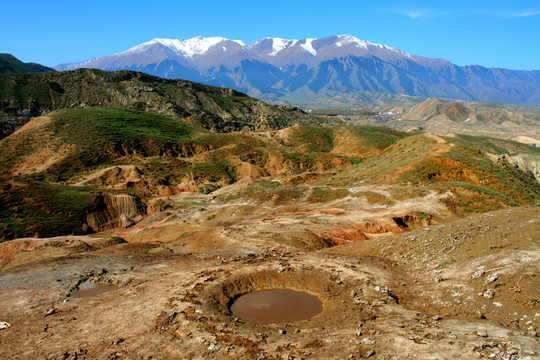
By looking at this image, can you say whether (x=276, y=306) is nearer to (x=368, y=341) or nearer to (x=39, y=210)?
(x=368, y=341)

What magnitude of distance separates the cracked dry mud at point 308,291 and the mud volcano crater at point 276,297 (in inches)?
3.2

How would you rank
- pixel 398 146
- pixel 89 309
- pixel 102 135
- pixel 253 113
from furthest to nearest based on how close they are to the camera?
pixel 253 113 → pixel 102 135 → pixel 398 146 → pixel 89 309

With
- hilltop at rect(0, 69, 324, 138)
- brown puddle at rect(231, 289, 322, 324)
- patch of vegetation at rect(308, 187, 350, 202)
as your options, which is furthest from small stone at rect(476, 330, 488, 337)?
hilltop at rect(0, 69, 324, 138)

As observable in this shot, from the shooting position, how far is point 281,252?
2044cm

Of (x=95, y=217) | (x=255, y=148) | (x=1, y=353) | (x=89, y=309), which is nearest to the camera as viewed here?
(x=1, y=353)

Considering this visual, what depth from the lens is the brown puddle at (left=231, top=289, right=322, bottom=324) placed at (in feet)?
43.5

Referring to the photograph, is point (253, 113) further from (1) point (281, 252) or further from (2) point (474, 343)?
(2) point (474, 343)

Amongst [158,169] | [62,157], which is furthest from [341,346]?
[62,157]

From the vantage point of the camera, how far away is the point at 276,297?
15070 millimetres

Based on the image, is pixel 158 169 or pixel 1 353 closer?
pixel 1 353

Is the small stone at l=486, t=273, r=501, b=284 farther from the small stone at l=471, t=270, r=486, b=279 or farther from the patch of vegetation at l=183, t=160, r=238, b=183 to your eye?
the patch of vegetation at l=183, t=160, r=238, b=183

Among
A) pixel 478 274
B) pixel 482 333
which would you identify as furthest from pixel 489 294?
pixel 482 333

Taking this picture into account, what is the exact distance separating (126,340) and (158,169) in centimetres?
4916

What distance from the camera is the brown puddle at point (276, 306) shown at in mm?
13266
